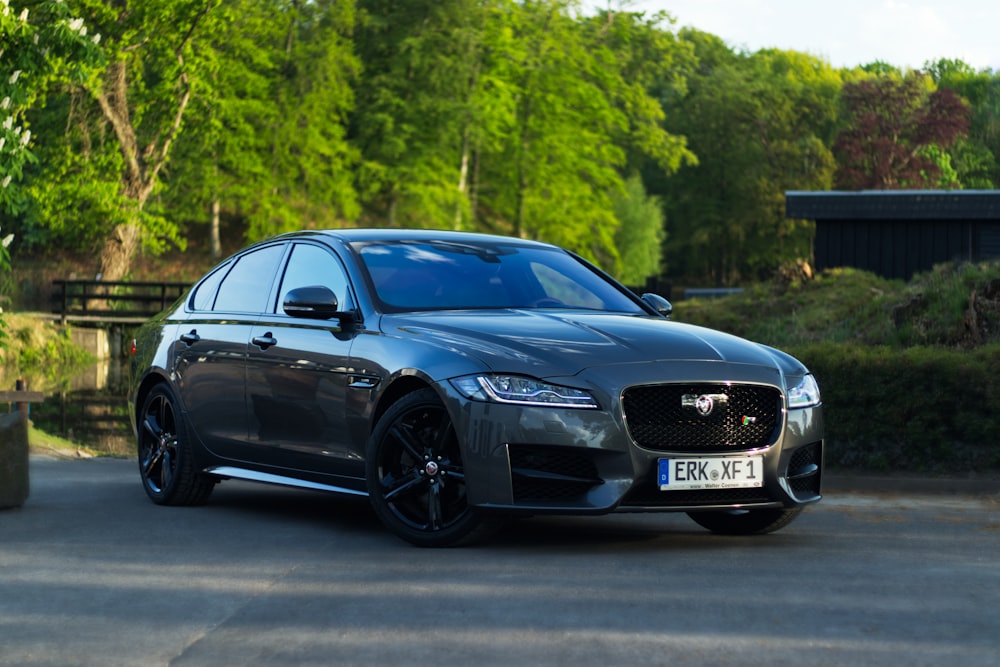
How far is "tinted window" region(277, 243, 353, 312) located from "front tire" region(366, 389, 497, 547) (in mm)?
1007

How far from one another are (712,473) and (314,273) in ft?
9.25

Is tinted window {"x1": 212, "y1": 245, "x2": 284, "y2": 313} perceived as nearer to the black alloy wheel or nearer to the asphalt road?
the black alloy wheel

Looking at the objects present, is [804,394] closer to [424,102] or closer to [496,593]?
[496,593]

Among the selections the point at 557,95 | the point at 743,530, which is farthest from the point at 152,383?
the point at 557,95

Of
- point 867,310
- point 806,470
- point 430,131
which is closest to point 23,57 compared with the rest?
point 806,470

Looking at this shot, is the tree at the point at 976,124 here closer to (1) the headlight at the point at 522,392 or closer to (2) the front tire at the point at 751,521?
(2) the front tire at the point at 751,521

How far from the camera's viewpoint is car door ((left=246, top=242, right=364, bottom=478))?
27.7 feet

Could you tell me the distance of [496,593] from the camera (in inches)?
252

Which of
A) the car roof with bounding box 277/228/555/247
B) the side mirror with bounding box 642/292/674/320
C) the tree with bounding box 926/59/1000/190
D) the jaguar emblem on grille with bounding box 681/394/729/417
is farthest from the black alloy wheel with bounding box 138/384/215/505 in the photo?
the tree with bounding box 926/59/1000/190

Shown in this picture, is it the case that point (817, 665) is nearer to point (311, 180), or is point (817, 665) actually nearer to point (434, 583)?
point (434, 583)

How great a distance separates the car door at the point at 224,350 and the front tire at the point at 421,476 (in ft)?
5.52

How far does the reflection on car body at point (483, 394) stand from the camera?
7418 mm

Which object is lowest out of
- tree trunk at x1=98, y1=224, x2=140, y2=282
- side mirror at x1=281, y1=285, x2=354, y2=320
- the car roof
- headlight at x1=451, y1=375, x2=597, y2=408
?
tree trunk at x1=98, y1=224, x2=140, y2=282

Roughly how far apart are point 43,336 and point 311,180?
2624 centimetres
